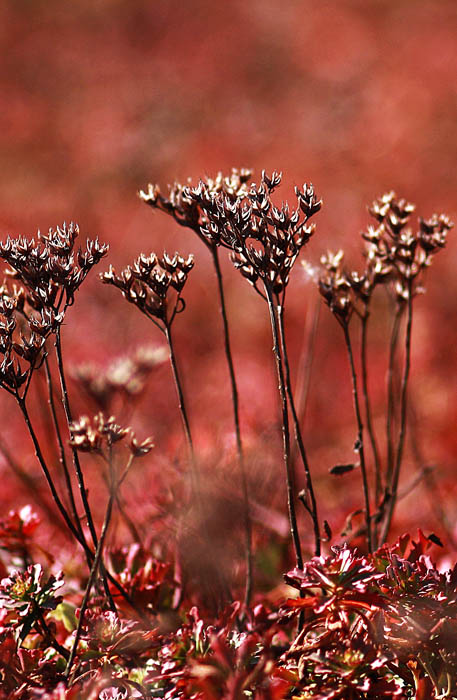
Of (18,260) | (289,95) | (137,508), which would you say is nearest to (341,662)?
(18,260)

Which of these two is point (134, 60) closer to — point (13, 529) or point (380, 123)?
point (380, 123)

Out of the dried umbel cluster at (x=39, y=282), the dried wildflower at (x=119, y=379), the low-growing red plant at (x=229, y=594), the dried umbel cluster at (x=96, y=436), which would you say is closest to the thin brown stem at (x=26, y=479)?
the dried wildflower at (x=119, y=379)

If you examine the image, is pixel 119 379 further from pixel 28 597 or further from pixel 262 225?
pixel 262 225

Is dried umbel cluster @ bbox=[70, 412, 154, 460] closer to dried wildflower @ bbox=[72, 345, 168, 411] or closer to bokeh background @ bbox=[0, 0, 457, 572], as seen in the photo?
dried wildflower @ bbox=[72, 345, 168, 411]

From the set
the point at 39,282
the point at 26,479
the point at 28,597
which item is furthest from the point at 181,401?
the point at 26,479

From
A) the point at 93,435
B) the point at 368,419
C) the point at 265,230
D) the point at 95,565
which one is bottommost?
the point at 95,565

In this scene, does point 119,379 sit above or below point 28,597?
above
